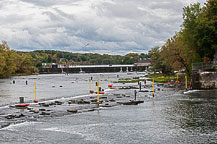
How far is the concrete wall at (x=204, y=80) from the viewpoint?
51062 millimetres

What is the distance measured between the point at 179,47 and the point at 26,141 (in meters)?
61.3

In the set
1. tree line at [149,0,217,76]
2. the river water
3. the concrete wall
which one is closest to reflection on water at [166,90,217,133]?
the river water

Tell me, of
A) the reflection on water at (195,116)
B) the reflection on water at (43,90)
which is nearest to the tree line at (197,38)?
the reflection on water at (43,90)

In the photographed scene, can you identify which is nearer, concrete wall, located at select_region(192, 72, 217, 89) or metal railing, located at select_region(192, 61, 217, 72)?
concrete wall, located at select_region(192, 72, 217, 89)

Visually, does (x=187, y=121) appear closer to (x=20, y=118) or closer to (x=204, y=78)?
(x=20, y=118)

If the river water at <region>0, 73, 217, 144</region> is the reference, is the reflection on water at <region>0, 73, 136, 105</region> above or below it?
above

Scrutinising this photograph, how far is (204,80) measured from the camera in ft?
170

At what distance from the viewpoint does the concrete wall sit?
51.1 metres

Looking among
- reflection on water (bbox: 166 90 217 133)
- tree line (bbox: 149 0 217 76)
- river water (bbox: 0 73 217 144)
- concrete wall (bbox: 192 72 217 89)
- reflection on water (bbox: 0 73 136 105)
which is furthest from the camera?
tree line (bbox: 149 0 217 76)

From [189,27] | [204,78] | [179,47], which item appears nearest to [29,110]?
[204,78]

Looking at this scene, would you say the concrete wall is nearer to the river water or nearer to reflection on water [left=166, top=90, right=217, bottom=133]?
reflection on water [left=166, top=90, right=217, bottom=133]

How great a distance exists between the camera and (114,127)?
23641 mm

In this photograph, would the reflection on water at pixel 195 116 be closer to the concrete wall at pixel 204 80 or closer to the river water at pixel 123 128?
the river water at pixel 123 128

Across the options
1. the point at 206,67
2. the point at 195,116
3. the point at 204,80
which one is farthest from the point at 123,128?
the point at 206,67
